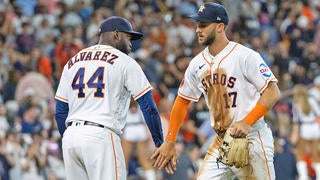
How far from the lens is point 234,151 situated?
8.67 m

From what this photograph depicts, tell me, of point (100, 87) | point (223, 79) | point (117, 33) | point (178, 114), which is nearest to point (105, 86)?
point (100, 87)

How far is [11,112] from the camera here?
1700 centimetres

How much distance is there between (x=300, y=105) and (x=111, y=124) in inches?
394

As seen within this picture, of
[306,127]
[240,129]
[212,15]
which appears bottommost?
[306,127]

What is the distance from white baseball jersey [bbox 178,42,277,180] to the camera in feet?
29.1

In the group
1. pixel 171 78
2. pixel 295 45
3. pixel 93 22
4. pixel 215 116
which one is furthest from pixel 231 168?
pixel 295 45

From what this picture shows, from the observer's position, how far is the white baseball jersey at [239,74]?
880 centimetres

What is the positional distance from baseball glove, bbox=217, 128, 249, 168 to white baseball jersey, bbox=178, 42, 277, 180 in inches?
6.0

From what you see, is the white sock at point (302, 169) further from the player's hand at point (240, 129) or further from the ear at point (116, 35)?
the ear at point (116, 35)

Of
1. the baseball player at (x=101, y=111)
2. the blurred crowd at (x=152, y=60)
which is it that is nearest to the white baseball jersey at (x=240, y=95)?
the baseball player at (x=101, y=111)

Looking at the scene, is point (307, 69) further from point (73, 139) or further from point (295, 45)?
point (73, 139)

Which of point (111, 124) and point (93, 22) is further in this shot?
point (93, 22)

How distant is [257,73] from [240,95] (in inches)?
11.5

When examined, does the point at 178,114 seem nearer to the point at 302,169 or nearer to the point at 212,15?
the point at 212,15
